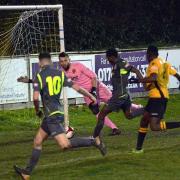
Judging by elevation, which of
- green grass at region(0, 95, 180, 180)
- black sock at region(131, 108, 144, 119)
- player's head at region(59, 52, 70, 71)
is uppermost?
player's head at region(59, 52, 70, 71)

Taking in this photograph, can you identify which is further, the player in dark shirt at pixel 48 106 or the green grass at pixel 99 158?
the green grass at pixel 99 158

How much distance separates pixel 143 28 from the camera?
120 feet

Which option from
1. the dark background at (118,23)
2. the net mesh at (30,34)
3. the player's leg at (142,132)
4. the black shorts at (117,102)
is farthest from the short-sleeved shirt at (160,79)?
the dark background at (118,23)

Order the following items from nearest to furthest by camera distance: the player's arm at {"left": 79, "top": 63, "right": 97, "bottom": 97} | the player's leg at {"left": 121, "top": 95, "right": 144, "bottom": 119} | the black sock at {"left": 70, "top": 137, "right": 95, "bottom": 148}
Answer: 1. the black sock at {"left": 70, "top": 137, "right": 95, "bottom": 148}
2. the player's leg at {"left": 121, "top": 95, "right": 144, "bottom": 119}
3. the player's arm at {"left": 79, "top": 63, "right": 97, "bottom": 97}

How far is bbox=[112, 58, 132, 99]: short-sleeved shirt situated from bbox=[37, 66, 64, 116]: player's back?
3346 mm

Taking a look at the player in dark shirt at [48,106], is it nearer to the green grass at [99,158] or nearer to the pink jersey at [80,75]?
the green grass at [99,158]

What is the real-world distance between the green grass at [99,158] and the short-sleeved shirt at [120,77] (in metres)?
Answer: 1.10

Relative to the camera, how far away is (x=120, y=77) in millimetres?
14812

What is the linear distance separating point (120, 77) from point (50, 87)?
3.68 metres

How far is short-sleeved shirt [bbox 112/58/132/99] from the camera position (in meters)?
14.6

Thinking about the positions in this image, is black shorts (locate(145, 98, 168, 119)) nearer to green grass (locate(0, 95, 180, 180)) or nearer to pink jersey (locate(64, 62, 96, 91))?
green grass (locate(0, 95, 180, 180))

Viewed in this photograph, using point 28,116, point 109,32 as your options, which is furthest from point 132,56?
point 109,32

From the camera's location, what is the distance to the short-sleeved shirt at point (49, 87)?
11328 mm

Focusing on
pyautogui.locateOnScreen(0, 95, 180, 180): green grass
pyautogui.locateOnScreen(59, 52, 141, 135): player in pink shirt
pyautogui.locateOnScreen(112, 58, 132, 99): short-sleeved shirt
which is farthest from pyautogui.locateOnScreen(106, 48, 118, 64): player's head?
pyautogui.locateOnScreen(0, 95, 180, 180): green grass
